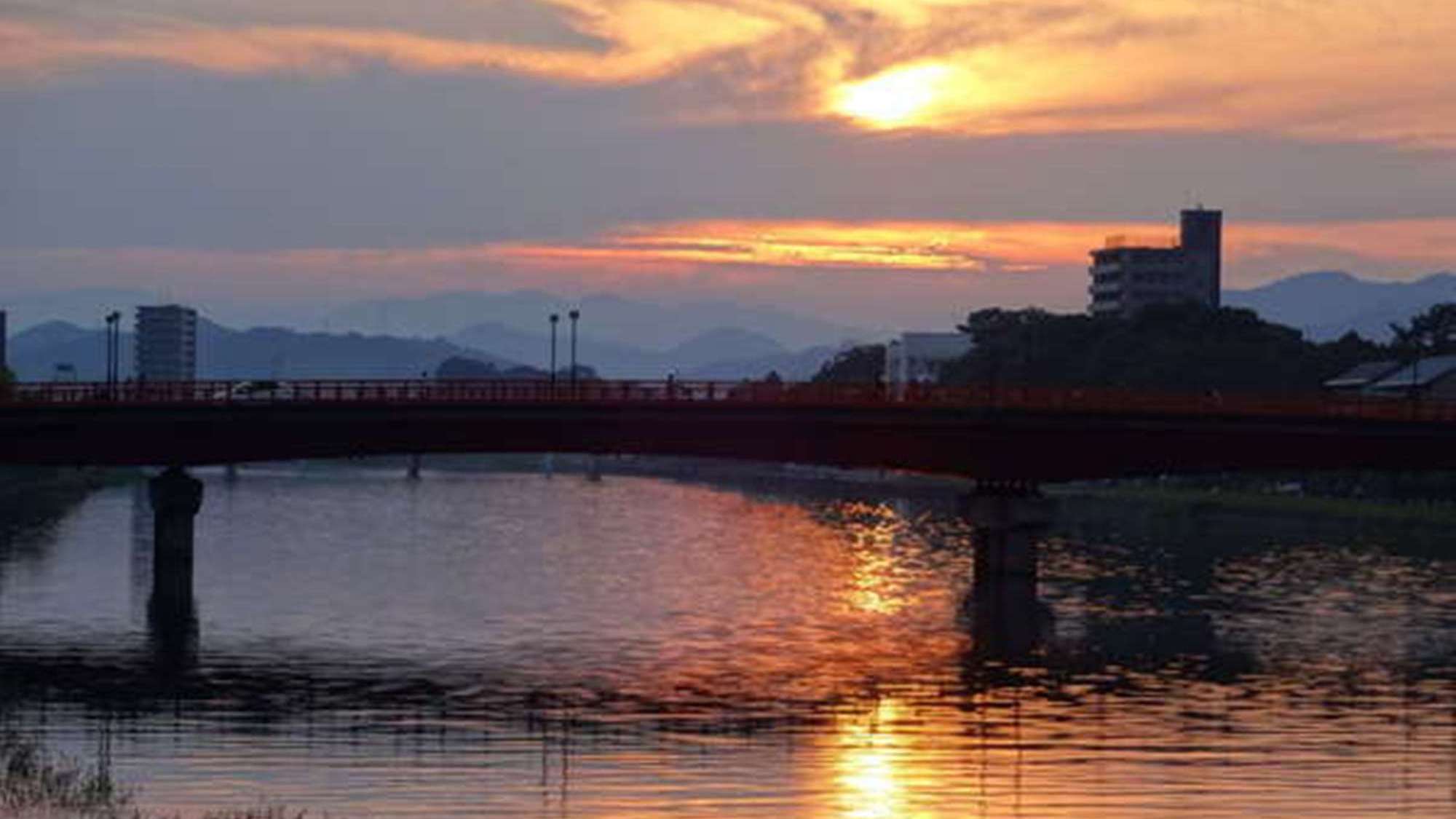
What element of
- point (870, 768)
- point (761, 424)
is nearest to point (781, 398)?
point (761, 424)

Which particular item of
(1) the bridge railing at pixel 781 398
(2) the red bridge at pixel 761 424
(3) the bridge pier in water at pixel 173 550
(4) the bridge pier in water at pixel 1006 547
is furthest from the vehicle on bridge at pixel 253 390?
(4) the bridge pier in water at pixel 1006 547

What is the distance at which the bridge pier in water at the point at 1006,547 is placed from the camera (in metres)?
109

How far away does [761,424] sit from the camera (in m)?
115

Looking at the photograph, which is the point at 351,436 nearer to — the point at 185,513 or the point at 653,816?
the point at 185,513

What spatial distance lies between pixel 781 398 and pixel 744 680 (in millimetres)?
38297

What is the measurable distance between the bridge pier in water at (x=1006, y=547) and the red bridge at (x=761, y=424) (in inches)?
77.6

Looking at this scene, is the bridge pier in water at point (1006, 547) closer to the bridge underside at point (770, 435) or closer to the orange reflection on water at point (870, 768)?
the bridge underside at point (770, 435)

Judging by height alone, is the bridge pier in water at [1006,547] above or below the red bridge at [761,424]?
below

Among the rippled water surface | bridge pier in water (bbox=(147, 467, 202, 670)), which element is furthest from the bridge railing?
bridge pier in water (bbox=(147, 467, 202, 670))

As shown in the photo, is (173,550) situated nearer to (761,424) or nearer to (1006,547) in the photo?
(761,424)

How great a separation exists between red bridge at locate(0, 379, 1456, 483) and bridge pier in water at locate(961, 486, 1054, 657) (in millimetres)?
1970

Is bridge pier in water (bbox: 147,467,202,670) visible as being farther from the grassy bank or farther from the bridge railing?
the grassy bank

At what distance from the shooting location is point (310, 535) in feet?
524

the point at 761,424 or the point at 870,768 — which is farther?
the point at 761,424
